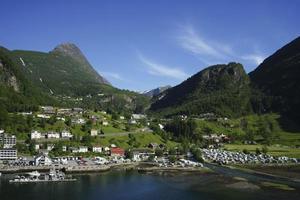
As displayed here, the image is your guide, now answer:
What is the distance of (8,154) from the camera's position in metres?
130

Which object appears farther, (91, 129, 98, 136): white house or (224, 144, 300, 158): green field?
(91, 129, 98, 136): white house

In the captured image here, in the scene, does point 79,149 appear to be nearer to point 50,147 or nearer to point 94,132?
point 50,147

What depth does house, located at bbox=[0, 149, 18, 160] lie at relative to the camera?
12962 cm

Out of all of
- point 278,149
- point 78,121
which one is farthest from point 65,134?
point 278,149

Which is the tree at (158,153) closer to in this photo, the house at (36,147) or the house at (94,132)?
the house at (94,132)

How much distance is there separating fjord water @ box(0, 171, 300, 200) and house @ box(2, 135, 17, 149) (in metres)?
31.3

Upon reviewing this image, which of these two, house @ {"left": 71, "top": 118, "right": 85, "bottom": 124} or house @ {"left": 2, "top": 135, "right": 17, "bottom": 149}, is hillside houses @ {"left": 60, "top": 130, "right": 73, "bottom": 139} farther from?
house @ {"left": 71, "top": 118, "right": 85, "bottom": 124}

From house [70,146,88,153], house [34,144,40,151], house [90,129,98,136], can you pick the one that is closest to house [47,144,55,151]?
house [34,144,40,151]

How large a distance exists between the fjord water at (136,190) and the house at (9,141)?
1230 inches

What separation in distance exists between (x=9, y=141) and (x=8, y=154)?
848 cm

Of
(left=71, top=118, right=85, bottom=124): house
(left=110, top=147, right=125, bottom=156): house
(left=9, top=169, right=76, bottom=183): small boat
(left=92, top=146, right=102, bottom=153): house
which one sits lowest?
(left=9, top=169, right=76, bottom=183): small boat

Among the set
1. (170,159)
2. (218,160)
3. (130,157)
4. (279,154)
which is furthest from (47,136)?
(279,154)

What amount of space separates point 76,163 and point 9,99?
276 ft

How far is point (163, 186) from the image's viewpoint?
9938 centimetres
